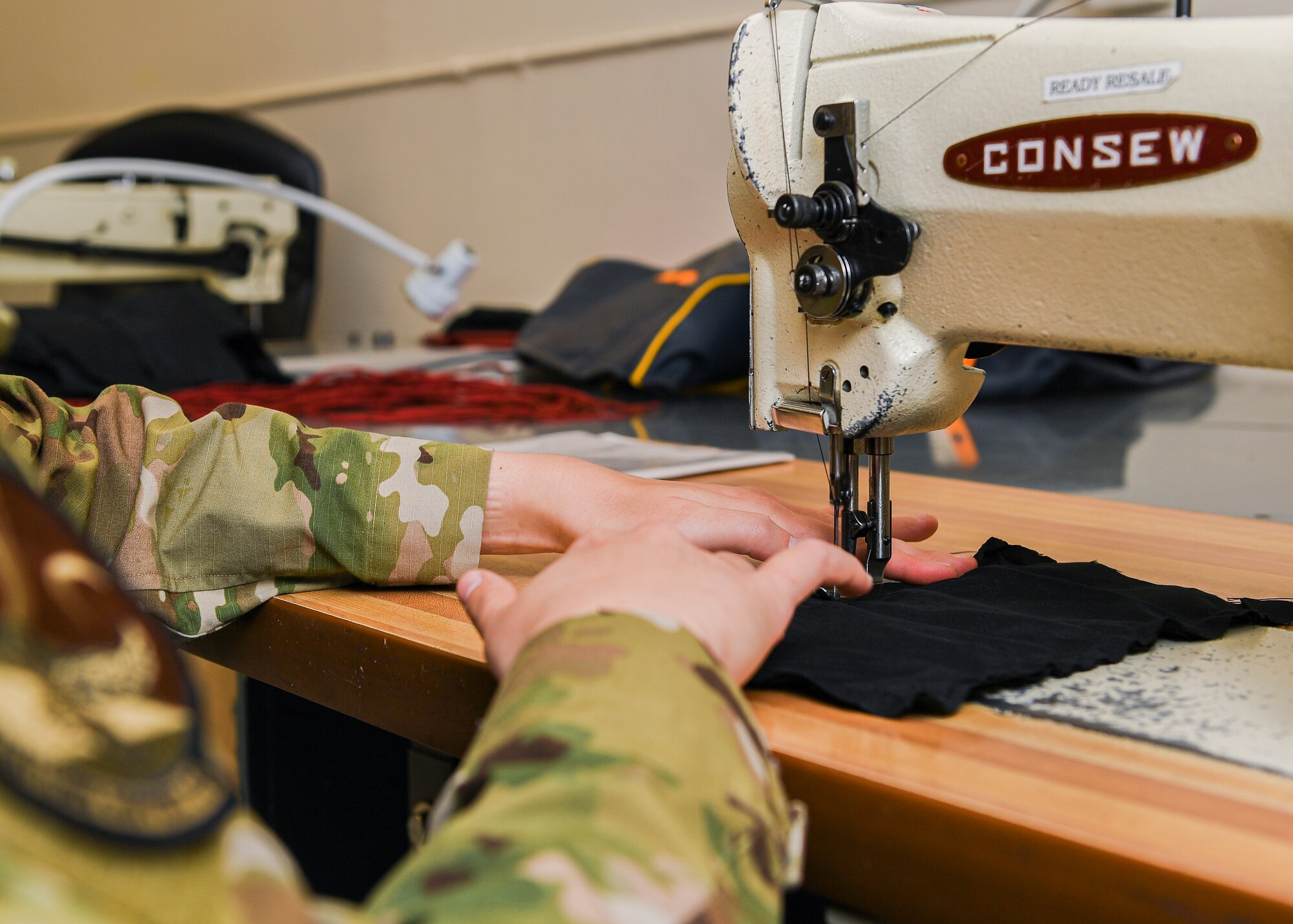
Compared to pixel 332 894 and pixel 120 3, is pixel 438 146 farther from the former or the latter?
pixel 332 894

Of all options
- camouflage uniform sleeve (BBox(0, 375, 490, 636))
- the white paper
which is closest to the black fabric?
the white paper

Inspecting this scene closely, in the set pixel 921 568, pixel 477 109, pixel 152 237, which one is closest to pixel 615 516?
pixel 921 568

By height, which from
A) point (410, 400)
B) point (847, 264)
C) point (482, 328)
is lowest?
point (482, 328)

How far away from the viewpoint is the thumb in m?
0.59

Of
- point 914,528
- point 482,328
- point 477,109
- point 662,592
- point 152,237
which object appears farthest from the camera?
point 477,109

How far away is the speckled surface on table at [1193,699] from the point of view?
533mm

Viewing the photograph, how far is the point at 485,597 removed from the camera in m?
0.61

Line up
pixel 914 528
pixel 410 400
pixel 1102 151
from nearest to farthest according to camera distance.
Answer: pixel 1102 151 → pixel 914 528 → pixel 410 400

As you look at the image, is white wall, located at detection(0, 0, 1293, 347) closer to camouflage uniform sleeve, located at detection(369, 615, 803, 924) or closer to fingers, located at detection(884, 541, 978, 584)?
fingers, located at detection(884, 541, 978, 584)

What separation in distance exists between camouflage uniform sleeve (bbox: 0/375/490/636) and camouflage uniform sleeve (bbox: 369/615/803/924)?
0.32 meters

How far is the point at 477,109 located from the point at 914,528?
3306 mm

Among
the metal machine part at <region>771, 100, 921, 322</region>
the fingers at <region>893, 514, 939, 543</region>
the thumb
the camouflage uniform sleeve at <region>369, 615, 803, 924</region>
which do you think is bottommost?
the fingers at <region>893, 514, 939, 543</region>

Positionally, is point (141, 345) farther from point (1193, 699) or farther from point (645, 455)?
point (1193, 699)

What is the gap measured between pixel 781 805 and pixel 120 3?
5.44m
